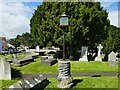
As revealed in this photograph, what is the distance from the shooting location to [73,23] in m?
31.2

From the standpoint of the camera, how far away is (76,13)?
31938 millimetres

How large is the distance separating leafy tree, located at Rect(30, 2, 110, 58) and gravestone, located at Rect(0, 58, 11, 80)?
13.9m

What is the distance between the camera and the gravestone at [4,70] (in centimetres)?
1770

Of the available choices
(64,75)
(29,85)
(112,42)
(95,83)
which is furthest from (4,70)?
(112,42)

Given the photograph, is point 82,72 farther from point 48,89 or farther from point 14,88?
point 14,88

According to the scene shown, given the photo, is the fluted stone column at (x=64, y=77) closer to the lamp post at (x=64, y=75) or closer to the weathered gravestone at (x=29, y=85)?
the lamp post at (x=64, y=75)

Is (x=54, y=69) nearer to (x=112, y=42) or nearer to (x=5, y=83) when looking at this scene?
(x=5, y=83)

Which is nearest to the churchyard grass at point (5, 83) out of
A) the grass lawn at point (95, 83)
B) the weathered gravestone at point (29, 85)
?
the weathered gravestone at point (29, 85)

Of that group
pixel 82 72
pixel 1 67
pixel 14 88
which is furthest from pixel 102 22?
pixel 14 88

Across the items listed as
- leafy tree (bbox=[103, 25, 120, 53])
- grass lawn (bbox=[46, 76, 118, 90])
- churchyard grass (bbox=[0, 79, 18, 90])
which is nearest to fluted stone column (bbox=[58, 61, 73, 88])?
grass lawn (bbox=[46, 76, 118, 90])

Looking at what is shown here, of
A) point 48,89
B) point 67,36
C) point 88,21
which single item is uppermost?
point 88,21

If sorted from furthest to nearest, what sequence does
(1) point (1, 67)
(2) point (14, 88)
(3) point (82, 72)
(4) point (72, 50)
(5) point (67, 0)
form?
1. (4) point (72, 50)
2. (5) point (67, 0)
3. (3) point (82, 72)
4. (1) point (1, 67)
5. (2) point (14, 88)

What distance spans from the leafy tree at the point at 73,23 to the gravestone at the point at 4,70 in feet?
45.7

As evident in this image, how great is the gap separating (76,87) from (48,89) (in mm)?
1725
